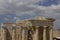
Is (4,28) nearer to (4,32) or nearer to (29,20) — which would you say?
(4,32)

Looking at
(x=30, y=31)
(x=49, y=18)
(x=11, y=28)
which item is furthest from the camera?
(x=11, y=28)

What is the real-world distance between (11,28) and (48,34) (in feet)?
35.2

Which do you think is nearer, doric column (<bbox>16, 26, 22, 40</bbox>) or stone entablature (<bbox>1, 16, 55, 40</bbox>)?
stone entablature (<bbox>1, 16, 55, 40</bbox>)

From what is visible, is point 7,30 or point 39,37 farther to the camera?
point 7,30

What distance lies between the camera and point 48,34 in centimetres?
5106

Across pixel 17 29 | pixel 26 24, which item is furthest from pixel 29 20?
pixel 17 29

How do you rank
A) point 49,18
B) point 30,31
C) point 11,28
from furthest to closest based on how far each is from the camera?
point 11,28, point 30,31, point 49,18

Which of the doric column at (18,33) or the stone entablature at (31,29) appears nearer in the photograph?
the stone entablature at (31,29)

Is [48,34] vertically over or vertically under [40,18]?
under

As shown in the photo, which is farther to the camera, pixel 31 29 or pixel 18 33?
pixel 18 33

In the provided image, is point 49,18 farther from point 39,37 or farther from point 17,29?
point 17,29

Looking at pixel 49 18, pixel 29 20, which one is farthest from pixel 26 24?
pixel 49 18

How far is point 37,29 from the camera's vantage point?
51.9 m

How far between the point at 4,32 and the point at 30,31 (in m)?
7.41
